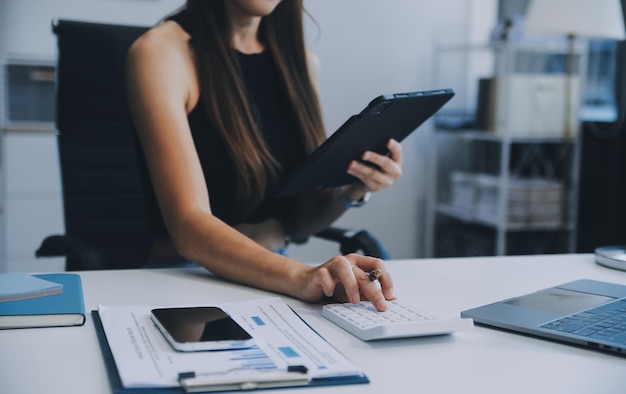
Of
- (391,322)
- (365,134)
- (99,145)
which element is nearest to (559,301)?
(391,322)

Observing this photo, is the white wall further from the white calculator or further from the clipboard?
the clipboard

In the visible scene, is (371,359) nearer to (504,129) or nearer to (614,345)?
(614,345)

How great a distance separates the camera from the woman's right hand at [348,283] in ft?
2.87

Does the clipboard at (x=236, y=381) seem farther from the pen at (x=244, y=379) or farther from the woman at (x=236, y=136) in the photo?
the woman at (x=236, y=136)

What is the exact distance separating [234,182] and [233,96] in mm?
166

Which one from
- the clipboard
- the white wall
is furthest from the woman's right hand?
the white wall

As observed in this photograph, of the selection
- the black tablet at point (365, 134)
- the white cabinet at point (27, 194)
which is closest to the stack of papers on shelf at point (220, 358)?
the black tablet at point (365, 134)

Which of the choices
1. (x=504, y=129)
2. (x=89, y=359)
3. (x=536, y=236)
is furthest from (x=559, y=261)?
(x=536, y=236)

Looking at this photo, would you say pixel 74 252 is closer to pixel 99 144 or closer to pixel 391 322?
pixel 99 144

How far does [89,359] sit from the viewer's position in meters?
0.71

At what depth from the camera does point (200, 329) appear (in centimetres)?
73

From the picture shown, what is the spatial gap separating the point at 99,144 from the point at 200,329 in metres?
1.14

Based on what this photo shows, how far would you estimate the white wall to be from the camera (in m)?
3.41

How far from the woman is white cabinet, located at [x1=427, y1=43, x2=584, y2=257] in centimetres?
158
